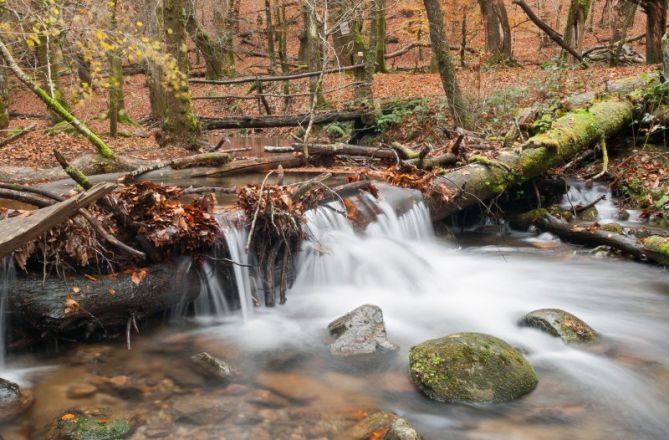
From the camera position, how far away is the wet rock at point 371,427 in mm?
3781

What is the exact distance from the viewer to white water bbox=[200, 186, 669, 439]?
418cm

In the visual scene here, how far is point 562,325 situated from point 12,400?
4.90m

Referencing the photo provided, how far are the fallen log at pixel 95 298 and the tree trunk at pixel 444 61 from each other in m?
8.69

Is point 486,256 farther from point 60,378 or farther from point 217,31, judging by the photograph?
point 217,31

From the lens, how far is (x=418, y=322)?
5930 millimetres

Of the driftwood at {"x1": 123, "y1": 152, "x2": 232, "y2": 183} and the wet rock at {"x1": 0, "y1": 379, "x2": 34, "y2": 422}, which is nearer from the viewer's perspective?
the wet rock at {"x1": 0, "y1": 379, "x2": 34, "y2": 422}

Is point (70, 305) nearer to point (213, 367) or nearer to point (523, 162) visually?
point (213, 367)

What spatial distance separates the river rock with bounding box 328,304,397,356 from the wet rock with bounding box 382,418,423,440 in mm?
1476

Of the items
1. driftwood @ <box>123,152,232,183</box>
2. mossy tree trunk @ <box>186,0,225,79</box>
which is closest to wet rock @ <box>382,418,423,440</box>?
driftwood @ <box>123,152,232,183</box>

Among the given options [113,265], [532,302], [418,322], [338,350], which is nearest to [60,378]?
[113,265]

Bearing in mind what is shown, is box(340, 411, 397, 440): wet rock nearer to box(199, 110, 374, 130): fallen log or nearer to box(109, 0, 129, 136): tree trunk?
box(199, 110, 374, 130): fallen log

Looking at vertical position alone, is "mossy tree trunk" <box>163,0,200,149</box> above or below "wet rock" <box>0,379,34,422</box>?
above

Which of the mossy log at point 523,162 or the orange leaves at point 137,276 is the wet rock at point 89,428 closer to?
the orange leaves at point 137,276

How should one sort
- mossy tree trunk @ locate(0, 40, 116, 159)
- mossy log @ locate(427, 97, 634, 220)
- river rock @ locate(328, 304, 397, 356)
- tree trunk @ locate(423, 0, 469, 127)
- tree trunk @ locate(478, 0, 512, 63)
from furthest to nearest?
tree trunk @ locate(478, 0, 512, 63) < tree trunk @ locate(423, 0, 469, 127) < mossy log @ locate(427, 97, 634, 220) < mossy tree trunk @ locate(0, 40, 116, 159) < river rock @ locate(328, 304, 397, 356)
